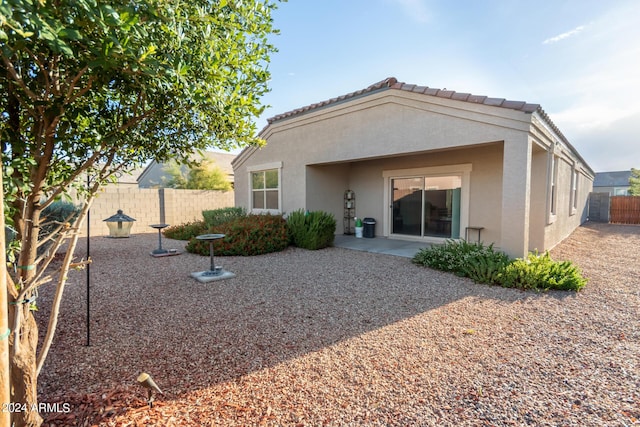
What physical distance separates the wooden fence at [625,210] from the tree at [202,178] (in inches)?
1102

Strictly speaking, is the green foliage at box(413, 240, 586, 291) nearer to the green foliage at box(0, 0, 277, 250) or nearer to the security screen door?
the security screen door

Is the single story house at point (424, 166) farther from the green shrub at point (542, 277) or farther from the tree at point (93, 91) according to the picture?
the tree at point (93, 91)

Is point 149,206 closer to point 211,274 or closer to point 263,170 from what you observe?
point 263,170

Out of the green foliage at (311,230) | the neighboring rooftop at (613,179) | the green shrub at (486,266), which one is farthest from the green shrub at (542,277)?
the neighboring rooftop at (613,179)

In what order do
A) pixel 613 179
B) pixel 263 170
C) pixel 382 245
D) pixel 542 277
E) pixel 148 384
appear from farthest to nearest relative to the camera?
pixel 613 179, pixel 263 170, pixel 382 245, pixel 542 277, pixel 148 384

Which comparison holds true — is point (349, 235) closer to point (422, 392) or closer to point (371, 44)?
point (371, 44)

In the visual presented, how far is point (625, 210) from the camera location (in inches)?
802

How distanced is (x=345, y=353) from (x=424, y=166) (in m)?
8.08

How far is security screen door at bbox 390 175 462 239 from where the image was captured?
377 inches

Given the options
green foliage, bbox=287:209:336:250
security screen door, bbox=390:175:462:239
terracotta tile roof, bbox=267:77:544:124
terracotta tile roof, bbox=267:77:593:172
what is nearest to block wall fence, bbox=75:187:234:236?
terracotta tile roof, bbox=267:77:593:172

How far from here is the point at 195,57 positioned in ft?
7.09

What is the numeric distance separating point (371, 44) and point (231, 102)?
22.2 ft

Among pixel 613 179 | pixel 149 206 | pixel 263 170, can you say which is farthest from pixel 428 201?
pixel 613 179

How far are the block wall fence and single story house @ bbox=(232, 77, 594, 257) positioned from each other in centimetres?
442
